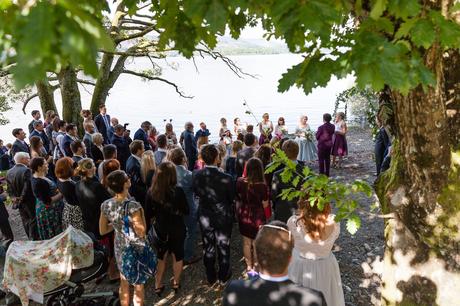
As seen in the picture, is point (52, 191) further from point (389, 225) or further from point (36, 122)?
point (36, 122)

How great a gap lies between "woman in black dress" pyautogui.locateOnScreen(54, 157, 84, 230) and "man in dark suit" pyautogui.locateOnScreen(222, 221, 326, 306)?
3404 mm

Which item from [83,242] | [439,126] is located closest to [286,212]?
[83,242]

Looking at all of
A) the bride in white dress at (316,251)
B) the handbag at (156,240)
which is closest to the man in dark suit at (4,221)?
the handbag at (156,240)

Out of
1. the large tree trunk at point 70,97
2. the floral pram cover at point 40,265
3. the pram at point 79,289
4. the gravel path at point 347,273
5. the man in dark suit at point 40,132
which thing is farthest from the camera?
the large tree trunk at point 70,97

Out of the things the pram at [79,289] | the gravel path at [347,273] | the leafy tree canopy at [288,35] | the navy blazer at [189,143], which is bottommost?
the gravel path at [347,273]

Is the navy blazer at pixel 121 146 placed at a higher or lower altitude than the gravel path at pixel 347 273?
higher

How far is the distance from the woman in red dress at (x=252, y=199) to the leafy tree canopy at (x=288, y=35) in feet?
8.86

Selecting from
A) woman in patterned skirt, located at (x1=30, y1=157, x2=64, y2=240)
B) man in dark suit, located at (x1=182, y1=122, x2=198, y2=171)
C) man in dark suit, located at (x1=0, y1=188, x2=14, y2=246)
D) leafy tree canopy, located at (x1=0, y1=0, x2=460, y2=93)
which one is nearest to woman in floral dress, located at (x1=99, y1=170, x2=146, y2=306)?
woman in patterned skirt, located at (x1=30, y1=157, x2=64, y2=240)

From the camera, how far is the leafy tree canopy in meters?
1.10

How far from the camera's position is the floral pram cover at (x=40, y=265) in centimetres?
401

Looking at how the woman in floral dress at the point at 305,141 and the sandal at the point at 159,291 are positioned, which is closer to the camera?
the sandal at the point at 159,291

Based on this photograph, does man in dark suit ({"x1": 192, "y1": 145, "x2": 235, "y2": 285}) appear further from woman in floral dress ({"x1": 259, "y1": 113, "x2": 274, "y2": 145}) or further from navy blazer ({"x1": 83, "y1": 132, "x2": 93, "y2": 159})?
woman in floral dress ({"x1": 259, "y1": 113, "x2": 274, "y2": 145})

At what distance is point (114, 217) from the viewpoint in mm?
4176

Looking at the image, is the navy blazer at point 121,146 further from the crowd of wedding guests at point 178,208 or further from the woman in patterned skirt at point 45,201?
the woman in patterned skirt at point 45,201
